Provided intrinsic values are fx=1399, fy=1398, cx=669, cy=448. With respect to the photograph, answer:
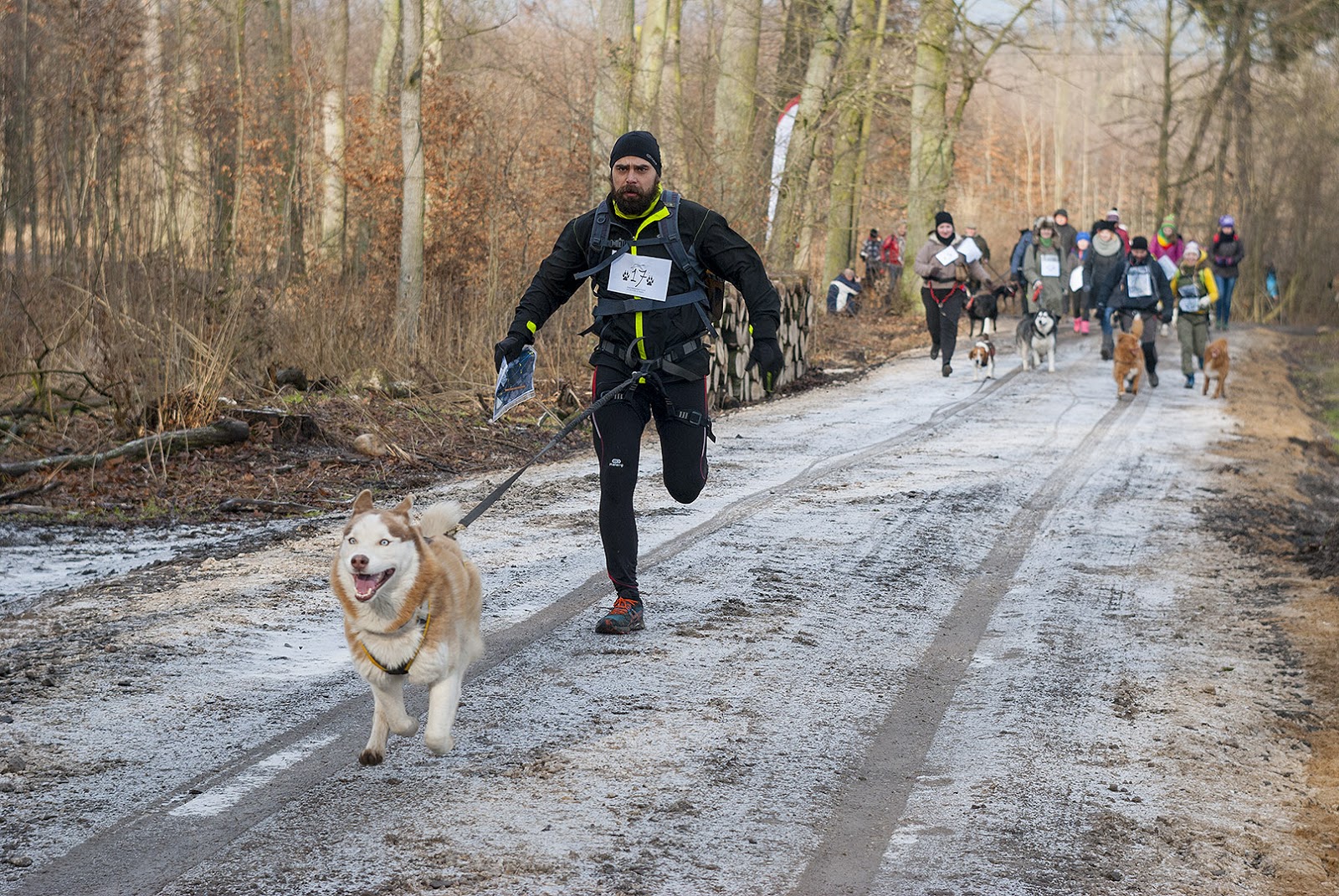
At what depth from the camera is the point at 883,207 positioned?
33312mm

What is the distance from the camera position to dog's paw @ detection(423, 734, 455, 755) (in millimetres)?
4547

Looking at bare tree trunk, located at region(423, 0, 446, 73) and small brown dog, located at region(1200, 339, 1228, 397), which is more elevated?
bare tree trunk, located at region(423, 0, 446, 73)

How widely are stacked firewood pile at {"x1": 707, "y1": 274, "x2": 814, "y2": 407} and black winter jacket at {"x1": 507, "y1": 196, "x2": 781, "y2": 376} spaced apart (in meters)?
7.79

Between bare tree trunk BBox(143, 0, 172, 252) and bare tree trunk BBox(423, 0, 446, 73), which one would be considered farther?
bare tree trunk BBox(423, 0, 446, 73)

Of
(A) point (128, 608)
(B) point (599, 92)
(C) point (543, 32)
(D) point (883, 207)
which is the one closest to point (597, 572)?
(A) point (128, 608)

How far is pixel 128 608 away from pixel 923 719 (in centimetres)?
392

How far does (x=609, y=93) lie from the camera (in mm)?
17734

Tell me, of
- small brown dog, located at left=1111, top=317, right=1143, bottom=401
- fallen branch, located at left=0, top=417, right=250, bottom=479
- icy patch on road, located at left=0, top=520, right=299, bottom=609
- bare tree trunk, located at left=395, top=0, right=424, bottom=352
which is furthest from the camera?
small brown dog, located at left=1111, top=317, right=1143, bottom=401

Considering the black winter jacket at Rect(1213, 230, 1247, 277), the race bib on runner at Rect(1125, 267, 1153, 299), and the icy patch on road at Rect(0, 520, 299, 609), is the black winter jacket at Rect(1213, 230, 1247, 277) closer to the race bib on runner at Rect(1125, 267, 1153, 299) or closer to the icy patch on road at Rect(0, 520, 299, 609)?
the race bib on runner at Rect(1125, 267, 1153, 299)

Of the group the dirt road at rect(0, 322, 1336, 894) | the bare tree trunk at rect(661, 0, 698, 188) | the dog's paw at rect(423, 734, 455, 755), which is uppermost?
the bare tree trunk at rect(661, 0, 698, 188)

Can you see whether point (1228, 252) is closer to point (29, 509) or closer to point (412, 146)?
point (412, 146)

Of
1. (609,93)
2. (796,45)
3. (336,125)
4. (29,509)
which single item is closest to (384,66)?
(336,125)

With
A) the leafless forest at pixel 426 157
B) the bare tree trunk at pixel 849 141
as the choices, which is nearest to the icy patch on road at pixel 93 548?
the leafless forest at pixel 426 157

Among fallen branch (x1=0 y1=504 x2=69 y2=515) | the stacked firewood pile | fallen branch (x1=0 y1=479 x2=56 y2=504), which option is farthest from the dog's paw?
the stacked firewood pile
